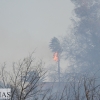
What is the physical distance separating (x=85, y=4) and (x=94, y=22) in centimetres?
483

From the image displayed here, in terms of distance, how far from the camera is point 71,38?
66.8 meters

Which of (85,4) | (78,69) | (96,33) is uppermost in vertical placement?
(85,4)

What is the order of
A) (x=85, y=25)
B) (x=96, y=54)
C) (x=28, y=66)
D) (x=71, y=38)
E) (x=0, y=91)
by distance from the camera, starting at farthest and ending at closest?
(x=71, y=38) < (x=85, y=25) < (x=96, y=54) < (x=28, y=66) < (x=0, y=91)

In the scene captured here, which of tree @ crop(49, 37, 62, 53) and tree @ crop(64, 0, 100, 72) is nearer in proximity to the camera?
tree @ crop(64, 0, 100, 72)

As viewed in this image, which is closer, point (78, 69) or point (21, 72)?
point (21, 72)

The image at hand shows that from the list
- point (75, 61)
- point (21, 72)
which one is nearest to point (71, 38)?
point (75, 61)

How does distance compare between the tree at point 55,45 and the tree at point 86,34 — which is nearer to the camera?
the tree at point 86,34

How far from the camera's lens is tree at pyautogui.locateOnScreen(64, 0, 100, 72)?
5966 cm

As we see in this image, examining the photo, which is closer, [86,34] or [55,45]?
[86,34]

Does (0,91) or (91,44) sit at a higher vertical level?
(91,44)

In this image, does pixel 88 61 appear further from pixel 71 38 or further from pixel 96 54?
pixel 71 38

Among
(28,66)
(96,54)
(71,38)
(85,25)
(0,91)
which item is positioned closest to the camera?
(0,91)

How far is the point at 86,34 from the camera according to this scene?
208 feet

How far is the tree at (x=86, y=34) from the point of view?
5966cm
